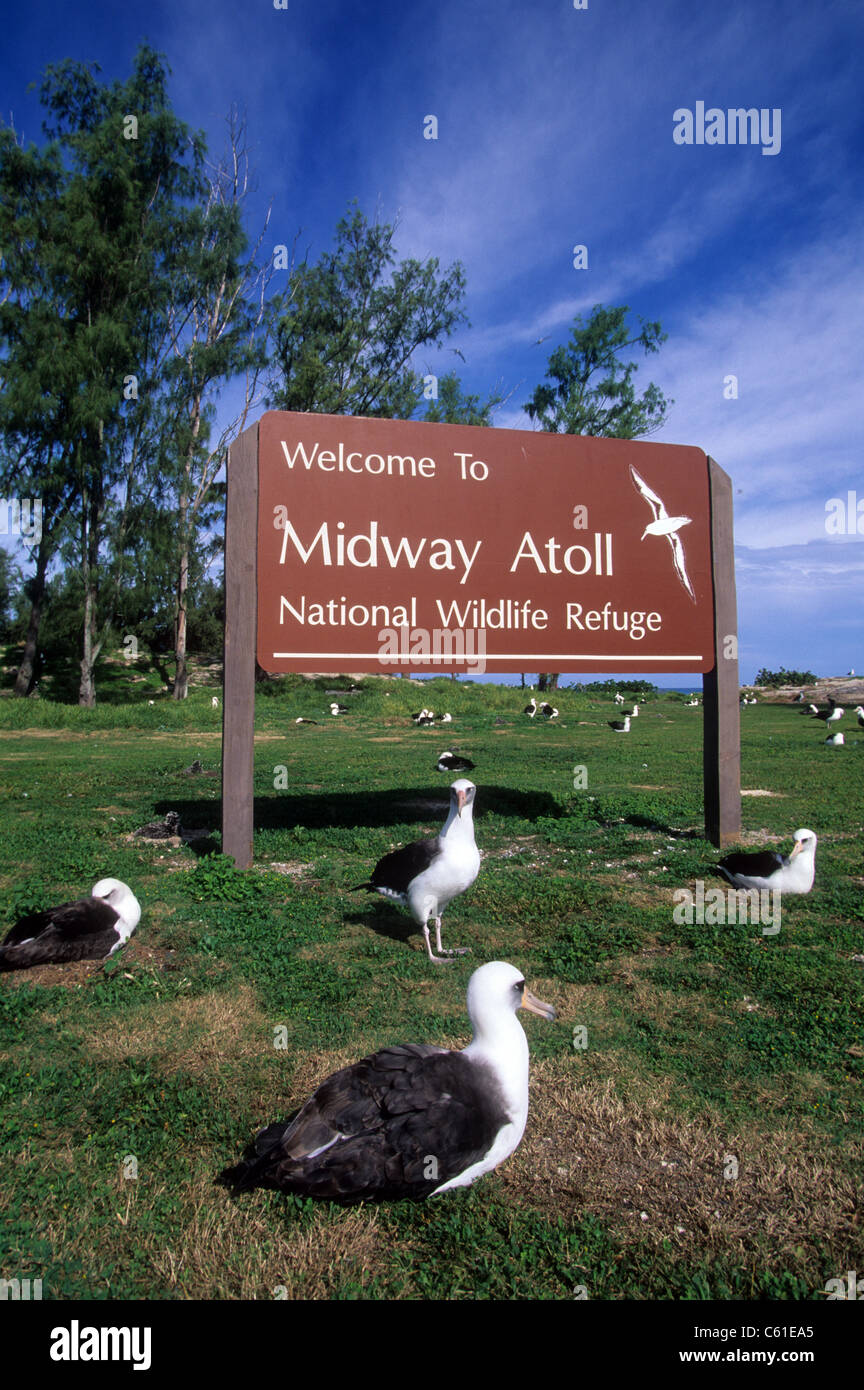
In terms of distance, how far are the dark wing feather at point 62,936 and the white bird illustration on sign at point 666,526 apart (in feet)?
24.7

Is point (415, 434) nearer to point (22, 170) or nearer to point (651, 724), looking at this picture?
point (651, 724)

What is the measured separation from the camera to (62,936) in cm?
549

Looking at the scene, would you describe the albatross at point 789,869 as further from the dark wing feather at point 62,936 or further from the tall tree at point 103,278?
the tall tree at point 103,278

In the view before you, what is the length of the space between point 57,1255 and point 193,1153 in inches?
26.7

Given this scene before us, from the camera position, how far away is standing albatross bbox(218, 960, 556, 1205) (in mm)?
2949

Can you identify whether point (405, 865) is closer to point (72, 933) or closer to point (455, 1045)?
point (455, 1045)

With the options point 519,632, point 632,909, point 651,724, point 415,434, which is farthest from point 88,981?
point 651,724

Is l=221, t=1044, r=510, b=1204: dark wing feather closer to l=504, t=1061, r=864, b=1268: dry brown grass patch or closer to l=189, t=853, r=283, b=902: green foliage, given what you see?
l=504, t=1061, r=864, b=1268: dry brown grass patch

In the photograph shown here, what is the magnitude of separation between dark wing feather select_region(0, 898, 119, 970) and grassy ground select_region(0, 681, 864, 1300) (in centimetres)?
14

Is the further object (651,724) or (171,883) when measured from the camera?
(651,724)

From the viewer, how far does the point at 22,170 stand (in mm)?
29375

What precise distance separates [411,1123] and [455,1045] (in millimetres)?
1491

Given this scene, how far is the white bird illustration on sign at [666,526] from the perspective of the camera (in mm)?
9773

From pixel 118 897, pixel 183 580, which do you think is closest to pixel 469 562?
pixel 118 897
